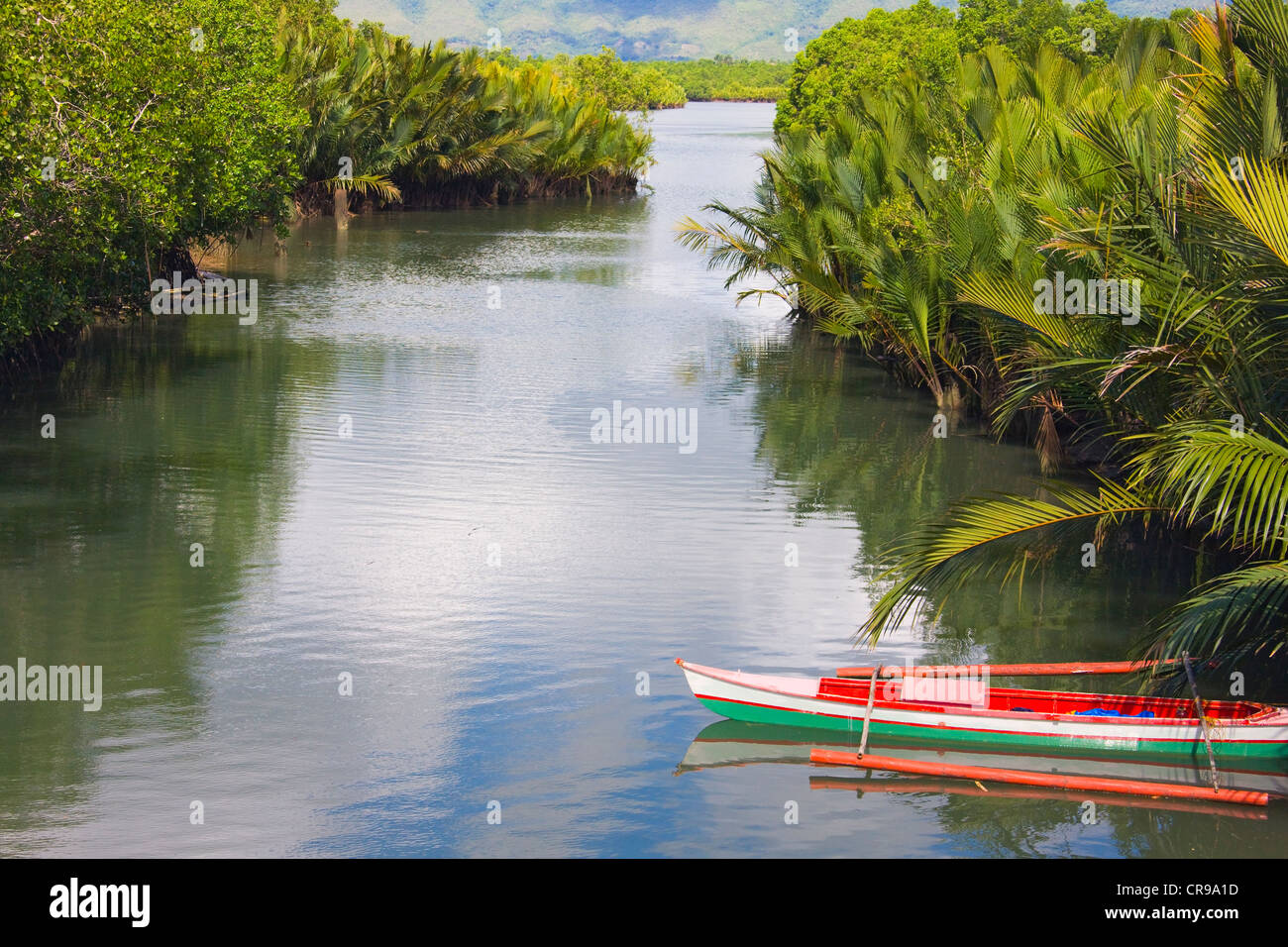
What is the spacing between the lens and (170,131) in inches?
834

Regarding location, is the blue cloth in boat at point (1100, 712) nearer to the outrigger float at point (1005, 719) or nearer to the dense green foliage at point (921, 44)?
the outrigger float at point (1005, 719)

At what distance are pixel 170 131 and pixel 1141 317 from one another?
15486 mm

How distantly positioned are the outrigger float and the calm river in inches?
8.7

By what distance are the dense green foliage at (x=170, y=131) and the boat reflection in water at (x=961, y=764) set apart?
1111 centimetres

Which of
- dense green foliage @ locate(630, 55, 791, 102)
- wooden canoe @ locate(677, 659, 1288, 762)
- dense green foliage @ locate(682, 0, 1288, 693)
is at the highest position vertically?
dense green foliage @ locate(630, 55, 791, 102)

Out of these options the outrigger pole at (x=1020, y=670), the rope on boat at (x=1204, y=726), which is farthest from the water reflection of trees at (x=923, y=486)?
the rope on boat at (x=1204, y=726)

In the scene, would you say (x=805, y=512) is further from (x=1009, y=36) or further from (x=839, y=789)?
(x=1009, y=36)

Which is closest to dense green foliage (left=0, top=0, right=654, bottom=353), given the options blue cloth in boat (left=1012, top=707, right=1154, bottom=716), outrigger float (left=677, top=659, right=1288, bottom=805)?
outrigger float (left=677, top=659, right=1288, bottom=805)

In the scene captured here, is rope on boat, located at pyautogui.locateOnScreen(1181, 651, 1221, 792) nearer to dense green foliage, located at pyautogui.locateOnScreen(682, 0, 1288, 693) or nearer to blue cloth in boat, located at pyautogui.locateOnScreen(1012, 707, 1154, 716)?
dense green foliage, located at pyautogui.locateOnScreen(682, 0, 1288, 693)

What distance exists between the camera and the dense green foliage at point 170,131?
1753 cm

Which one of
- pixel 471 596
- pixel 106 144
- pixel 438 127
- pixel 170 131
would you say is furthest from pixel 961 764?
pixel 438 127

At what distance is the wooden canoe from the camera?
9.73 meters

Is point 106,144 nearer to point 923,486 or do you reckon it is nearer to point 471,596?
point 471,596

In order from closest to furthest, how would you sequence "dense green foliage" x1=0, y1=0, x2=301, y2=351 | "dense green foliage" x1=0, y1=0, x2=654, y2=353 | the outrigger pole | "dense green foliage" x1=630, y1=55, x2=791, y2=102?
1. the outrigger pole
2. "dense green foliage" x1=0, y1=0, x2=301, y2=351
3. "dense green foliage" x1=0, y1=0, x2=654, y2=353
4. "dense green foliage" x1=630, y1=55, x2=791, y2=102
